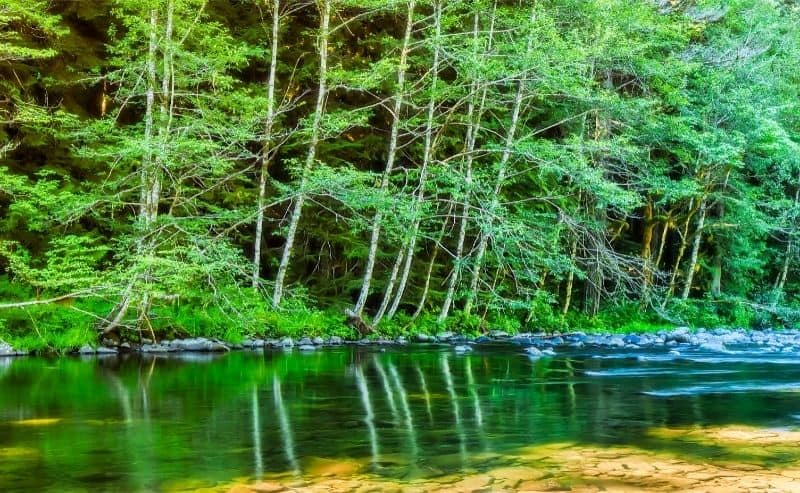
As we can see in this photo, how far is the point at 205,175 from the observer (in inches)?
618

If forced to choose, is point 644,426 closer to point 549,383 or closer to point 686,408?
point 686,408

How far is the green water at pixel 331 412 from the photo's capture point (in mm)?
5211

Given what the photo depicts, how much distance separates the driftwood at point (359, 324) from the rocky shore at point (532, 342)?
0.95ft

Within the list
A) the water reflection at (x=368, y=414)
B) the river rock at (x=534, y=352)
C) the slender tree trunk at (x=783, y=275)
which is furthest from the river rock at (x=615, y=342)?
the slender tree trunk at (x=783, y=275)

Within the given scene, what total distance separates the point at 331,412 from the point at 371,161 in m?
13.2

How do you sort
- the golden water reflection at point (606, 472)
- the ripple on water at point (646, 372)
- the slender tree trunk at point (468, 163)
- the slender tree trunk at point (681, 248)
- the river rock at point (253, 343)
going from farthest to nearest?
the slender tree trunk at point (681, 248), the slender tree trunk at point (468, 163), the river rock at point (253, 343), the ripple on water at point (646, 372), the golden water reflection at point (606, 472)

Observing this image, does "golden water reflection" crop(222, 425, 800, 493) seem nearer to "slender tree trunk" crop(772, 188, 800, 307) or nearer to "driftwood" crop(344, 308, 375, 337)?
"driftwood" crop(344, 308, 375, 337)

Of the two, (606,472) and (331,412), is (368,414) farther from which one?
(606,472)

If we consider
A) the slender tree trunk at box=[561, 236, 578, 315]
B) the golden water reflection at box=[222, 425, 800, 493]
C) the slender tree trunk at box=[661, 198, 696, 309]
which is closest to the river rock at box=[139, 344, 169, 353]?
the golden water reflection at box=[222, 425, 800, 493]

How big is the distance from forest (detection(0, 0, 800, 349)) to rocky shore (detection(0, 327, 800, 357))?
1.10ft

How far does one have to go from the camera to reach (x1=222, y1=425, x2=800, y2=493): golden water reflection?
452 centimetres

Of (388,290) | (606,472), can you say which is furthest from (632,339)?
(606,472)

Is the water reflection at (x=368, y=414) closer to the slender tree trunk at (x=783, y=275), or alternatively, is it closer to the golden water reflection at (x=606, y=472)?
the golden water reflection at (x=606, y=472)

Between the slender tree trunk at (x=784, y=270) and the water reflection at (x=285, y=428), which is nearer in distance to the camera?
the water reflection at (x=285, y=428)
